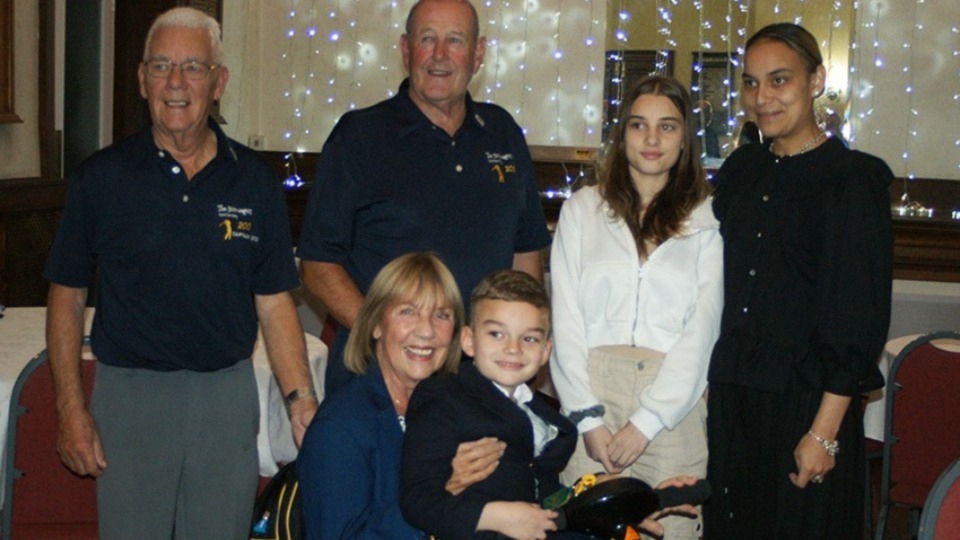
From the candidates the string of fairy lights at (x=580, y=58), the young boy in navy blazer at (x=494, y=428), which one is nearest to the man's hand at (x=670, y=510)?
the young boy in navy blazer at (x=494, y=428)

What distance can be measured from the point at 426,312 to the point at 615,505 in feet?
1.87

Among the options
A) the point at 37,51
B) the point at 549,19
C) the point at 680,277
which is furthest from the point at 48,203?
the point at 680,277

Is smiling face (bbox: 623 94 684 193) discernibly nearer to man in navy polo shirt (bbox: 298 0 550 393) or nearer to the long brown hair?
the long brown hair

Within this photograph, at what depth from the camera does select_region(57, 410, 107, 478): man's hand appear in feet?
7.76

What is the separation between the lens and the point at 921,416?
12.6 ft

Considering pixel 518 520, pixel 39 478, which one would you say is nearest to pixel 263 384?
pixel 39 478

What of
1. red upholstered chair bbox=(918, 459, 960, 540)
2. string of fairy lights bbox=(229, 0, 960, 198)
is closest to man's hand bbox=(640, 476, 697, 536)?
red upholstered chair bbox=(918, 459, 960, 540)

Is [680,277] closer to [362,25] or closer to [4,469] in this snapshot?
[4,469]

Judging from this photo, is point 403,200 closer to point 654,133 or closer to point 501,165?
point 501,165

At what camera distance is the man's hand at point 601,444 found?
8.49 ft

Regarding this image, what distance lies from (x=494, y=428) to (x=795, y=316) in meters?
0.72

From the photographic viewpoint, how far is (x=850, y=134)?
26.3 feet

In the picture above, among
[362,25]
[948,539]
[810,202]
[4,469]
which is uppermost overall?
[362,25]

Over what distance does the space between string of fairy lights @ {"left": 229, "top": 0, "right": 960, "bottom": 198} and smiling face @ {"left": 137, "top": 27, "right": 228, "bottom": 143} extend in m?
5.82
